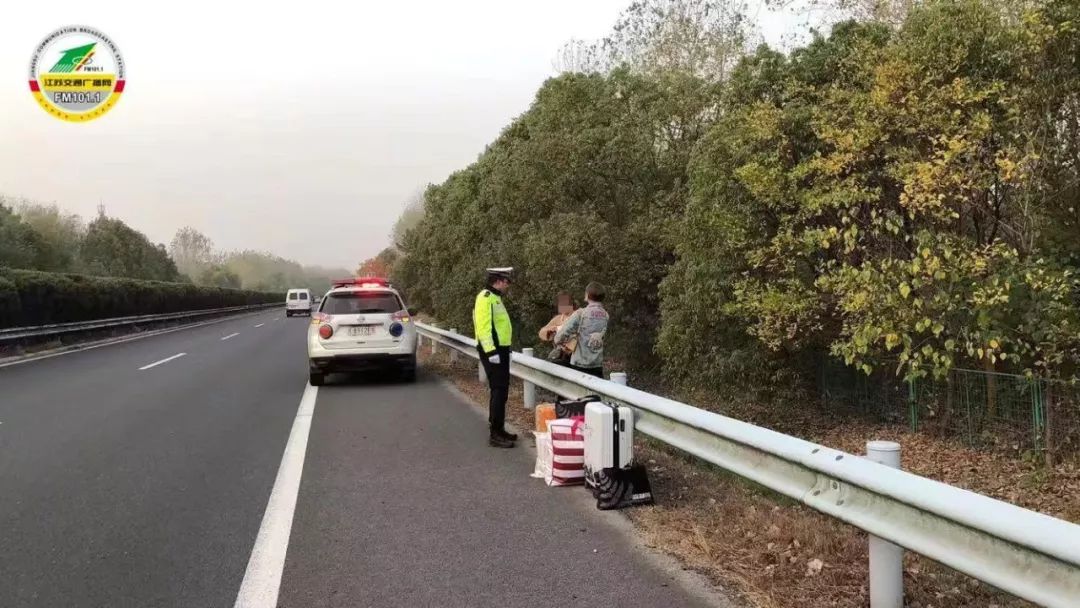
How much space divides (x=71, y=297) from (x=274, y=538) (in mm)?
24324

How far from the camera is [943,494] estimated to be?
117 inches

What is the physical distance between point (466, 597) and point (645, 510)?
5.96 feet

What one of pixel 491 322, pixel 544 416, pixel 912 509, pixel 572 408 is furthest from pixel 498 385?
pixel 912 509

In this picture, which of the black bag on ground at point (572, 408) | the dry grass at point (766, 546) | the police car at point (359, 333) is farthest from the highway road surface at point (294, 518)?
the police car at point (359, 333)

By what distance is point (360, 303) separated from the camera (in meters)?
12.5

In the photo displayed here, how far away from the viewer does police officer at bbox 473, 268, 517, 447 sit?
7.48m

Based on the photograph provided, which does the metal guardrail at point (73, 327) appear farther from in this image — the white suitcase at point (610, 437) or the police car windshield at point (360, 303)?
the white suitcase at point (610, 437)

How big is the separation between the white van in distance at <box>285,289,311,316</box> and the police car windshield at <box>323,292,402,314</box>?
130ft

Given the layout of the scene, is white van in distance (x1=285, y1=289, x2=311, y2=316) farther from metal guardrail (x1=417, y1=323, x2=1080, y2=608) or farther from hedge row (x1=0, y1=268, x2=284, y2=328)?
metal guardrail (x1=417, y1=323, x2=1080, y2=608)

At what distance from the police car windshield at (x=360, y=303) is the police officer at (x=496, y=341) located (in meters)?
5.32

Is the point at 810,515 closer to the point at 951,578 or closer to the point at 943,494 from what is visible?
the point at 951,578

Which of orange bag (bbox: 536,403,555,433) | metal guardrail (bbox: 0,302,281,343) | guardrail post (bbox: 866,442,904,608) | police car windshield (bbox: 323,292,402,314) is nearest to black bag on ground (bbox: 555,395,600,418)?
orange bag (bbox: 536,403,555,433)

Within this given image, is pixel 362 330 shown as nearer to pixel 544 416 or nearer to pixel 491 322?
pixel 491 322

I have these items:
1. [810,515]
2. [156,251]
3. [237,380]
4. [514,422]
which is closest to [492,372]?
[514,422]
